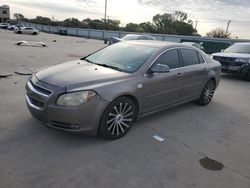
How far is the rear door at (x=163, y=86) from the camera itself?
4.18 m

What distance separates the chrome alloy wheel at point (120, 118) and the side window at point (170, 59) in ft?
3.52

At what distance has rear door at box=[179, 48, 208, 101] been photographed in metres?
5.05

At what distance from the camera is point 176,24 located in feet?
241

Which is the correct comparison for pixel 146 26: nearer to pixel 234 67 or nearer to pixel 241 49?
pixel 241 49

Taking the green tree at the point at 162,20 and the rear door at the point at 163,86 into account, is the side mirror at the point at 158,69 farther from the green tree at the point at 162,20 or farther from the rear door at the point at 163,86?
the green tree at the point at 162,20

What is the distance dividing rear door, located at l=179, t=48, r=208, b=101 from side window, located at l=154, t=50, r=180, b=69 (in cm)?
21

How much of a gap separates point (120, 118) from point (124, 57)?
125 centimetres

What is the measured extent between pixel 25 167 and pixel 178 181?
193 centimetres

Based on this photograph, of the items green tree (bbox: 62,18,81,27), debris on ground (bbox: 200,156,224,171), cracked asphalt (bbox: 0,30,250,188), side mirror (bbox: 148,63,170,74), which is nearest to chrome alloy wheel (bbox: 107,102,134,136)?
cracked asphalt (bbox: 0,30,250,188)

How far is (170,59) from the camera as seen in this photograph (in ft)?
15.5

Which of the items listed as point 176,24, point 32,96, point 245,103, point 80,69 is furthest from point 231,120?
point 176,24

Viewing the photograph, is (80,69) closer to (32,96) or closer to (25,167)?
(32,96)

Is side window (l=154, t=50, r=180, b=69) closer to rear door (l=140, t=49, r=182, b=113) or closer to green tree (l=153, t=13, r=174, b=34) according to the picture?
rear door (l=140, t=49, r=182, b=113)

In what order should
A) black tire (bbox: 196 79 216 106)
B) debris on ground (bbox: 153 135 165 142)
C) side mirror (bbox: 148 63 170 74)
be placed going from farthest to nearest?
black tire (bbox: 196 79 216 106) < side mirror (bbox: 148 63 170 74) < debris on ground (bbox: 153 135 165 142)
